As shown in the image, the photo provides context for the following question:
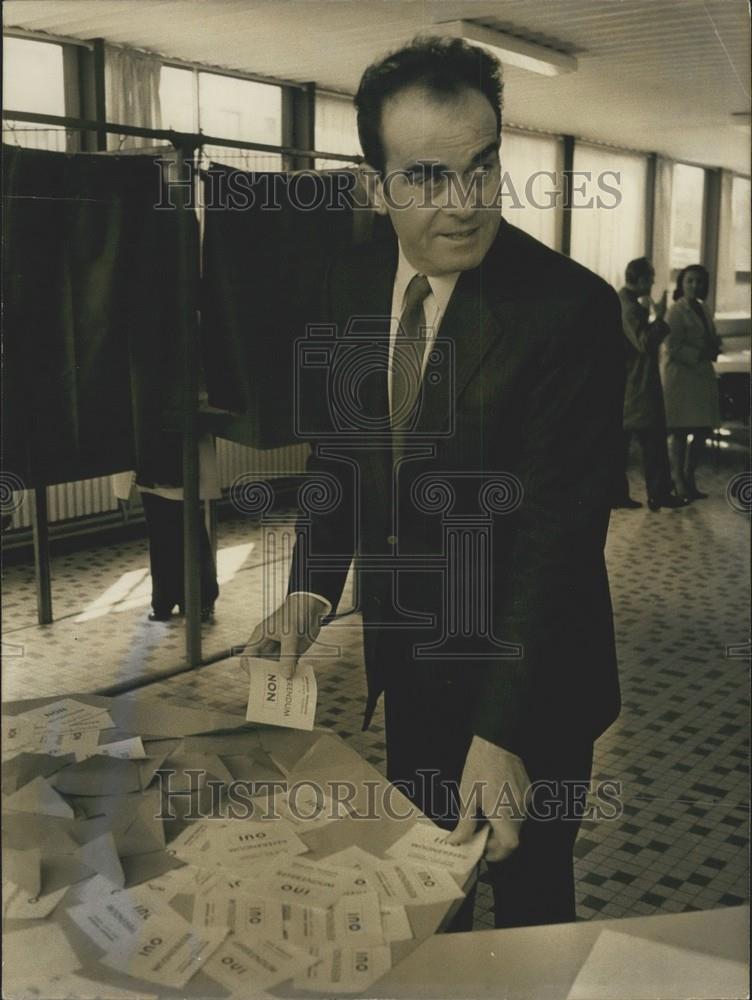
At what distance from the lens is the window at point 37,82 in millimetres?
1550

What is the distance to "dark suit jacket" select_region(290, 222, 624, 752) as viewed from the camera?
1432 millimetres

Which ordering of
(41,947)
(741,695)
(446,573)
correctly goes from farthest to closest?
(741,695)
(446,573)
(41,947)

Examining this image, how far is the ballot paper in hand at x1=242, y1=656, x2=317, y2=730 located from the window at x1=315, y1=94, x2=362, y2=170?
0.76 m

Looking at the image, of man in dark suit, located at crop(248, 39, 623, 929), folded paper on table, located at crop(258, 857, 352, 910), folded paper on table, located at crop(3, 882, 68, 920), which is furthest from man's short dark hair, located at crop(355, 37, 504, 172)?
folded paper on table, located at crop(3, 882, 68, 920)

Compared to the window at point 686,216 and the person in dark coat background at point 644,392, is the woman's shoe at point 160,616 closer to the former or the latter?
the person in dark coat background at point 644,392

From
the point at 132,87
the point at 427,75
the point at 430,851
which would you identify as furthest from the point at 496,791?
the point at 132,87

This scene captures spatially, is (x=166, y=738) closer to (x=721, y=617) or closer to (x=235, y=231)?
(x=235, y=231)

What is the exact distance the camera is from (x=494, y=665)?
1520mm

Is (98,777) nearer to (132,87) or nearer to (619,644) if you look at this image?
(619,644)

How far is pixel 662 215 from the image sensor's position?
1.59 meters

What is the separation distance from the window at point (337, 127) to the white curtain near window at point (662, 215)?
48 centimetres

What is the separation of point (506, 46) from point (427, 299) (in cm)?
37

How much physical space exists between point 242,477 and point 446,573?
36 cm

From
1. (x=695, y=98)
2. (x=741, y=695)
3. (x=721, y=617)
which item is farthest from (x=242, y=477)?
(x=741, y=695)
